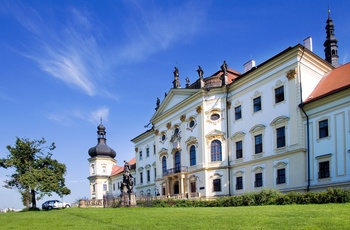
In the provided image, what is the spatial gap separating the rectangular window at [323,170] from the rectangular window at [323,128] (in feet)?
6.84

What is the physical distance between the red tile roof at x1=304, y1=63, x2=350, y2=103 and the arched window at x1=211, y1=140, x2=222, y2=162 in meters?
10.5

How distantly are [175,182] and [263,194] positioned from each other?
18.8 meters

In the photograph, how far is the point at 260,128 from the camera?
2948 cm

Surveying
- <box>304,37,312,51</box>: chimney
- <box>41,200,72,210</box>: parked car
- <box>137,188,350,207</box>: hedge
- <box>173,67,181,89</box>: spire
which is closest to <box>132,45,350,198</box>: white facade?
<box>173,67,181,89</box>: spire

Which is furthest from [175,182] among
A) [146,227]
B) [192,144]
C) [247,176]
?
[146,227]

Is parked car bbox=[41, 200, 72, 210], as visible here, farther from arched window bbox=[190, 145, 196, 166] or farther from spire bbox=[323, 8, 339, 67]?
spire bbox=[323, 8, 339, 67]

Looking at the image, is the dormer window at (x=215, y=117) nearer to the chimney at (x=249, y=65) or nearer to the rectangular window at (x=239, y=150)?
the rectangular window at (x=239, y=150)

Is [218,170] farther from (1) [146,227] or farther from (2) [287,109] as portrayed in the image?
(1) [146,227]

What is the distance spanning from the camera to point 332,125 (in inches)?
957

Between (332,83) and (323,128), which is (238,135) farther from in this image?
(332,83)

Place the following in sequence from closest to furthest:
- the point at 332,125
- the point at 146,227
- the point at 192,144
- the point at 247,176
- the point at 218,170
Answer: the point at 146,227
the point at 332,125
the point at 247,176
the point at 218,170
the point at 192,144

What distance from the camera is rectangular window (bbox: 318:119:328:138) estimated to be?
81.4 feet

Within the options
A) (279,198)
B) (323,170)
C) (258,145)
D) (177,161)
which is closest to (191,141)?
(177,161)

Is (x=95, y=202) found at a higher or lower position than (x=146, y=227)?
lower
